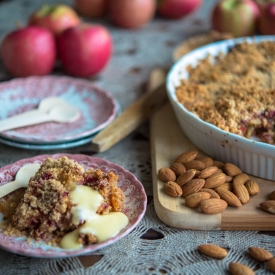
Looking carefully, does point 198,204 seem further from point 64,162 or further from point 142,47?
point 142,47

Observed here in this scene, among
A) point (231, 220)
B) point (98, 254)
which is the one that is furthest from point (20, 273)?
point (231, 220)

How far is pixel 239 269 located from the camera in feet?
3.17

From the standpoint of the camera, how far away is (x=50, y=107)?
5.09 ft

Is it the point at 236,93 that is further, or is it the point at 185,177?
the point at 236,93

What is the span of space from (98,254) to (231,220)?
0.34 m

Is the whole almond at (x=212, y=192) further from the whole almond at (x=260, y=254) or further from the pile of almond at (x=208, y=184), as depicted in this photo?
the whole almond at (x=260, y=254)

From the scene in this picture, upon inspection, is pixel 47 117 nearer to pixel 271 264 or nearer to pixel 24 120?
pixel 24 120

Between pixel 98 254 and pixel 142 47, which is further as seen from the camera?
pixel 142 47

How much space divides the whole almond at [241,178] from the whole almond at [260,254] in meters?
0.21

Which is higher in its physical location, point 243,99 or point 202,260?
point 243,99

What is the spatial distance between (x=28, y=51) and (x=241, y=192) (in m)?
1.04

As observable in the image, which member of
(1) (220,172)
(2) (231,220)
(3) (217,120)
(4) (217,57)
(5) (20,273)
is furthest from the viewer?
(4) (217,57)

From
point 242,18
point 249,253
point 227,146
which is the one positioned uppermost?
point 242,18

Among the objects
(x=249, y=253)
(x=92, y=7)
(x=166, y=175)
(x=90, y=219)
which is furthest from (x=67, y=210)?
(x=92, y=7)
